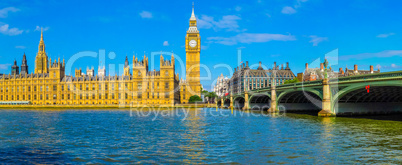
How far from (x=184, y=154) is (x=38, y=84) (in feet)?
474

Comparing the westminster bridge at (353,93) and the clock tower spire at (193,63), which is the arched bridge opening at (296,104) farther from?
the clock tower spire at (193,63)

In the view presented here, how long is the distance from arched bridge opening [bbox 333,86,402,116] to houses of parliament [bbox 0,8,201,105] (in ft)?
290

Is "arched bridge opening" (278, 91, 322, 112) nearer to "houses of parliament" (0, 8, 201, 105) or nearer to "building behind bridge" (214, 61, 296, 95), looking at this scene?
"houses of parliament" (0, 8, 201, 105)

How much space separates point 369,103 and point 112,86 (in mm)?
106385

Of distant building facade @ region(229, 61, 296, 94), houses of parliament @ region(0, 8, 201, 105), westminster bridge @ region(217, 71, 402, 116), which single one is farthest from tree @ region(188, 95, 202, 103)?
westminster bridge @ region(217, 71, 402, 116)

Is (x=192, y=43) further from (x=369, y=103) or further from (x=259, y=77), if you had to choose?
(x=369, y=103)

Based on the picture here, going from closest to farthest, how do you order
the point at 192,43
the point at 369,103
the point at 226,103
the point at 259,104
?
the point at 369,103 → the point at 259,104 → the point at 226,103 → the point at 192,43

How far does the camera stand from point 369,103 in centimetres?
5806

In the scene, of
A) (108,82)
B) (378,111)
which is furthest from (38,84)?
(378,111)

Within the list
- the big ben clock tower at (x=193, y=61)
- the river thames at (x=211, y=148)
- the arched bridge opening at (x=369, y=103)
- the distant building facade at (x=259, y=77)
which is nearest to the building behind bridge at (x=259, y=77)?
the distant building facade at (x=259, y=77)

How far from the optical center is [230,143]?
90.9 ft

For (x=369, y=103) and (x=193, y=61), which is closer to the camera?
(x=369, y=103)

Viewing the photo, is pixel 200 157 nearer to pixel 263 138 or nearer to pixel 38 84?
pixel 263 138

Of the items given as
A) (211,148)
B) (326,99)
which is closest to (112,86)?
(326,99)
